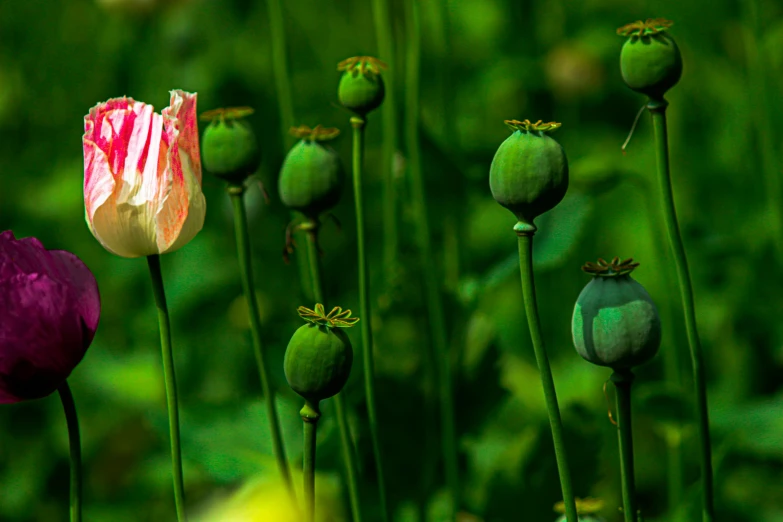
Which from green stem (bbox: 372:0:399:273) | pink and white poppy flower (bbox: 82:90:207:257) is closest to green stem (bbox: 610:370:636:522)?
pink and white poppy flower (bbox: 82:90:207:257)

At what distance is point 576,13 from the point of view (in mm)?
1953

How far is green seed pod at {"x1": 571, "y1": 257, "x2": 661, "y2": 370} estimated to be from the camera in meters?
0.49

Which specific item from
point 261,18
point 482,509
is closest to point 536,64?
point 482,509

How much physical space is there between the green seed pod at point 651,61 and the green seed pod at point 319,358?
8.4 inches

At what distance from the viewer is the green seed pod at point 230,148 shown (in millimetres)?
650

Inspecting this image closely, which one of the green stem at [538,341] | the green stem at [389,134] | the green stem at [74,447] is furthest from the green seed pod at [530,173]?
the green stem at [389,134]

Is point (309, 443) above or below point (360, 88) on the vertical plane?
below

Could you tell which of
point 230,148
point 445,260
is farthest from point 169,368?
point 445,260

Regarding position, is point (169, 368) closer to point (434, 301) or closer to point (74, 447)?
point (74, 447)

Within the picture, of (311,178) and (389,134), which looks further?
(389,134)

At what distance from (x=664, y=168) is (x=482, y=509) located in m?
0.46

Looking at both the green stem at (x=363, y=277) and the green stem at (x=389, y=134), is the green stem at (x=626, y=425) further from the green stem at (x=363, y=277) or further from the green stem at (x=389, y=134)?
the green stem at (x=389, y=134)

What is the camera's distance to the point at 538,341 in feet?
1.58

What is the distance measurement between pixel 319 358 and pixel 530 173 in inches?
5.4
